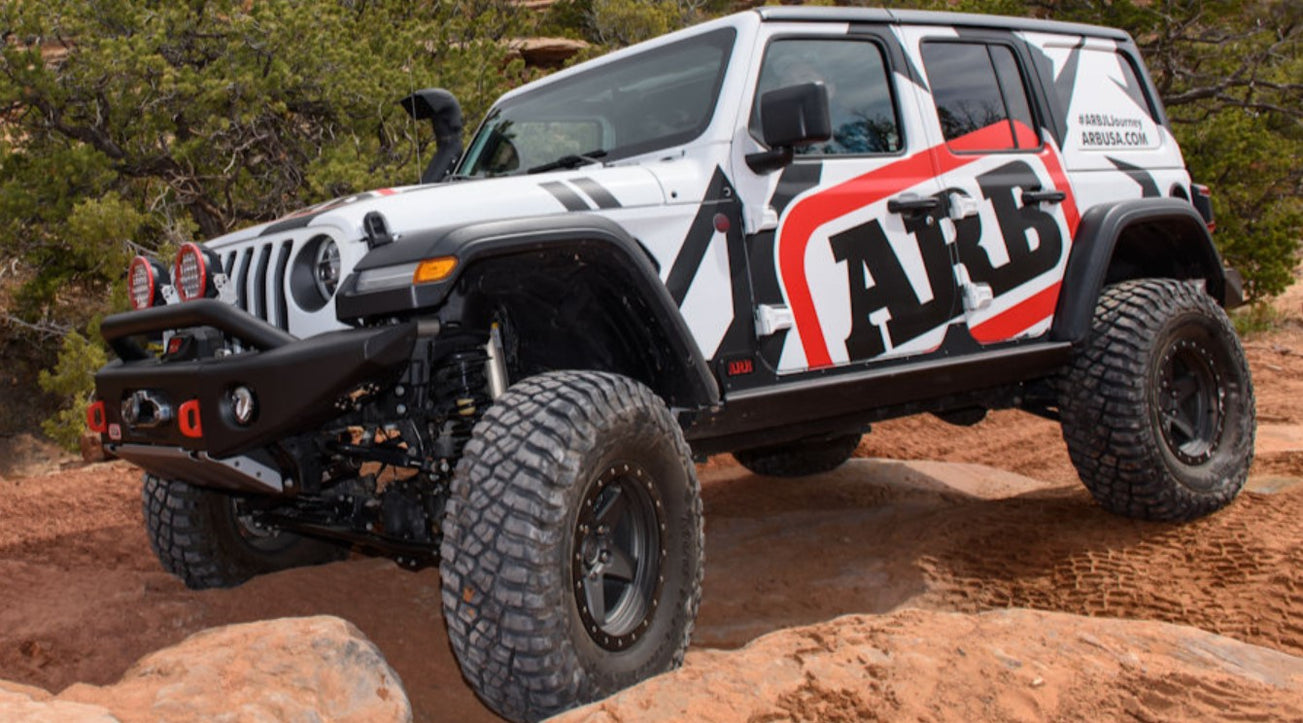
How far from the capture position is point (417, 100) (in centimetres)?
414

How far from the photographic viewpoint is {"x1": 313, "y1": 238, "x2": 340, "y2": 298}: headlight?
2738 mm

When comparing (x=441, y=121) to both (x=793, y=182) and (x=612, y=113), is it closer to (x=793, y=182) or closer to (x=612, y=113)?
(x=612, y=113)

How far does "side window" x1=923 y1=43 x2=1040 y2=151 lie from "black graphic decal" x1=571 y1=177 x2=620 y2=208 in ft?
5.36

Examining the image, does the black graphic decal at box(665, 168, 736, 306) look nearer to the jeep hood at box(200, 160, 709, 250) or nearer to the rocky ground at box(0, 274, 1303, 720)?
the jeep hood at box(200, 160, 709, 250)

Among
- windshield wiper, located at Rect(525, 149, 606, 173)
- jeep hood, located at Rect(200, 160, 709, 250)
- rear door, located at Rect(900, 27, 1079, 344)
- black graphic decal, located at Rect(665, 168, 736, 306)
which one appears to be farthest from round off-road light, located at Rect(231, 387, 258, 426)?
rear door, located at Rect(900, 27, 1079, 344)

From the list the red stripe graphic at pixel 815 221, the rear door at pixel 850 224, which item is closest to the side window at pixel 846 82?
the rear door at pixel 850 224

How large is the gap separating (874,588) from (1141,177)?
229 centimetres

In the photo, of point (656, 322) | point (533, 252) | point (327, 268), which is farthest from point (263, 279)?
point (656, 322)

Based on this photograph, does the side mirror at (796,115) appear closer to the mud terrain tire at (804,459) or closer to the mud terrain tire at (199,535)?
the mud terrain tire at (199,535)

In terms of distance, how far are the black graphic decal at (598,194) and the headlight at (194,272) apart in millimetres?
1075

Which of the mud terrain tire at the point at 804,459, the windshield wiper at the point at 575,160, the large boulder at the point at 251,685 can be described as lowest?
the mud terrain tire at the point at 804,459

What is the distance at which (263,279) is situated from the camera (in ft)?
9.46

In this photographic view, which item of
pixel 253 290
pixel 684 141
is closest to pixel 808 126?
pixel 684 141

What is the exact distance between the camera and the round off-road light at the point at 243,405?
255cm
